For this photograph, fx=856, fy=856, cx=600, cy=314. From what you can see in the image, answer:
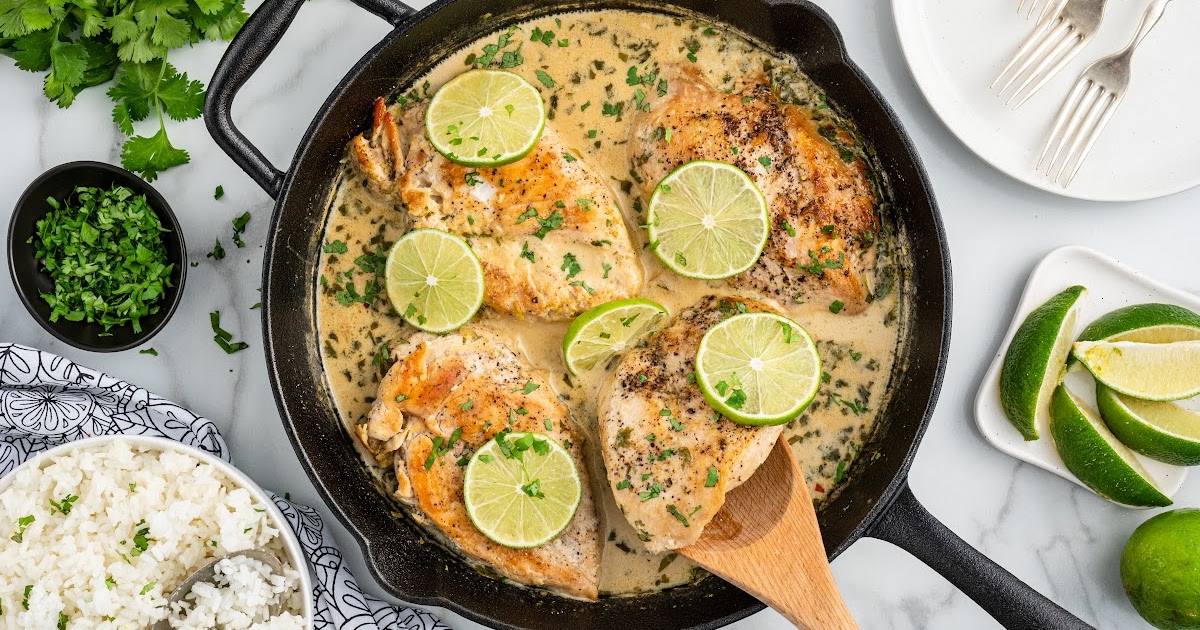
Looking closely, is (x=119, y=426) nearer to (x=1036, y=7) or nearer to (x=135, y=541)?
(x=135, y=541)

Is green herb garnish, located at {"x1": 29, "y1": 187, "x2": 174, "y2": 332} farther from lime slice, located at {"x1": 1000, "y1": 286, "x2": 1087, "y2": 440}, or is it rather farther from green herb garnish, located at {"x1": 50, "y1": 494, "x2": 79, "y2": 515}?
lime slice, located at {"x1": 1000, "y1": 286, "x2": 1087, "y2": 440}

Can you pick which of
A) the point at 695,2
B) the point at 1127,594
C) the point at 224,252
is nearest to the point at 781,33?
the point at 695,2

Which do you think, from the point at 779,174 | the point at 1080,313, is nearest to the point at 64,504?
the point at 779,174

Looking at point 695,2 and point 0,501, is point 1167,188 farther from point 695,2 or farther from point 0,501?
point 0,501

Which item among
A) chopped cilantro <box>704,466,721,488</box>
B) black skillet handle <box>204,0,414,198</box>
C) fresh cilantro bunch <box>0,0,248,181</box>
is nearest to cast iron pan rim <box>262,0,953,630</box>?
black skillet handle <box>204,0,414,198</box>

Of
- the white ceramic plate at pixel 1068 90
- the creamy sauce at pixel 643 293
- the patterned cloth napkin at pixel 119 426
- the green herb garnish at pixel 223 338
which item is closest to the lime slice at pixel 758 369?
the creamy sauce at pixel 643 293

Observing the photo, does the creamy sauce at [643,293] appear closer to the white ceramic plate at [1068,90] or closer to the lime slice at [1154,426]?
the white ceramic plate at [1068,90]
